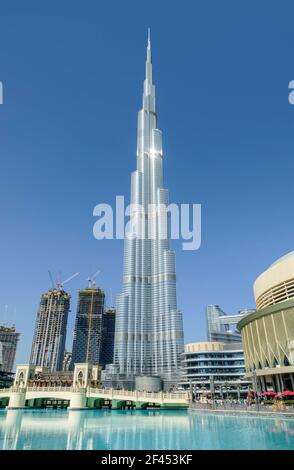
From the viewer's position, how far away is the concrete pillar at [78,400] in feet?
286

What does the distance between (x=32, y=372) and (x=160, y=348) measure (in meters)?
90.3

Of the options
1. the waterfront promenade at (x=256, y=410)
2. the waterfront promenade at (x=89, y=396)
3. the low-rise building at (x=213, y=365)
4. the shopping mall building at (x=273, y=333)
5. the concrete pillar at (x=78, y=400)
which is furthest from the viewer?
the low-rise building at (x=213, y=365)

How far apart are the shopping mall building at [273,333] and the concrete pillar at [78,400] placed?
148 feet

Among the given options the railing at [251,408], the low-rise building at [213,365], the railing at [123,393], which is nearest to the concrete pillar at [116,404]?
the railing at [123,393]

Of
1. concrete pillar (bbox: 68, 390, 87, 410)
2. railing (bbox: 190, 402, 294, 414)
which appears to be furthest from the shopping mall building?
concrete pillar (bbox: 68, 390, 87, 410)

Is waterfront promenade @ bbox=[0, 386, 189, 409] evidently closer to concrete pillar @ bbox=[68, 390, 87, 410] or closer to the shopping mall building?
concrete pillar @ bbox=[68, 390, 87, 410]

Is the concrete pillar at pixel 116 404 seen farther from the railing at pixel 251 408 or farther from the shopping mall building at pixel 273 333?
the shopping mall building at pixel 273 333

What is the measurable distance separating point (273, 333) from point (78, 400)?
5593cm

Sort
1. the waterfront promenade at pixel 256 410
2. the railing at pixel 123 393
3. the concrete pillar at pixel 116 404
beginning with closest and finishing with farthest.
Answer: the waterfront promenade at pixel 256 410, the railing at pixel 123 393, the concrete pillar at pixel 116 404

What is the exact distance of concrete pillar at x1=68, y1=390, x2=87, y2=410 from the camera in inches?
3431

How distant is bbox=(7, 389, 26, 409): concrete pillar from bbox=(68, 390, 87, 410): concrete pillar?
15293 mm
